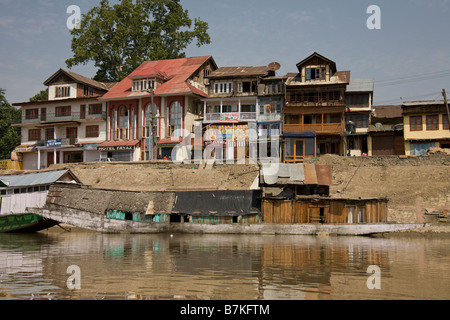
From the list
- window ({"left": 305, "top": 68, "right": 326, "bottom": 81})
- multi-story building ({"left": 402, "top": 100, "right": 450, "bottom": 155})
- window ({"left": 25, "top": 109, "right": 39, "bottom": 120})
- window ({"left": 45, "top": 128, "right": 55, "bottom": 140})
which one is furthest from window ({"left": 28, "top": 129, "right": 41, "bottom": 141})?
multi-story building ({"left": 402, "top": 100, "right": 450, "bottom": 155})

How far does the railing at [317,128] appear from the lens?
54156mm

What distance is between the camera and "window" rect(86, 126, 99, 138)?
62.5 metres

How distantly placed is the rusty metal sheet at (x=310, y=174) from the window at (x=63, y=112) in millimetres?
38554

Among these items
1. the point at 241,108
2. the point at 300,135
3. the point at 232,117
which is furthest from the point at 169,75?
the point at 300,135

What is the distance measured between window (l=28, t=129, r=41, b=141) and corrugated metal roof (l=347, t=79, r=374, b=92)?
44069 millimetres

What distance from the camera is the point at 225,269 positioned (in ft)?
65.4

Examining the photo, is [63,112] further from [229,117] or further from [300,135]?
[300,135]

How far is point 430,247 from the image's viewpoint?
28.6 m

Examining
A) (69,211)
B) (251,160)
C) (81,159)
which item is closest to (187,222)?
(69,211)

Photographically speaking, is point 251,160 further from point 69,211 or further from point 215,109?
point 69,211

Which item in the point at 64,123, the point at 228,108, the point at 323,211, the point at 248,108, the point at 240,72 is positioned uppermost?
the point at 240,72

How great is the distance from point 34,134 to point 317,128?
40.7m
